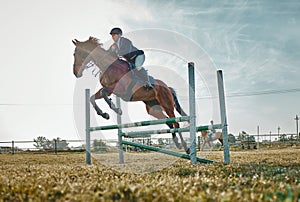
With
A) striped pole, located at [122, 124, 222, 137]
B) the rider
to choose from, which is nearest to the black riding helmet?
the rider

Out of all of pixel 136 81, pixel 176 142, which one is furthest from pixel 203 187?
pixel 176 142

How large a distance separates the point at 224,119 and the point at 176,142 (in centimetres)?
201

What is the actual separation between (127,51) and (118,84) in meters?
0.87

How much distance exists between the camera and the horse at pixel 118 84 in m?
8.27

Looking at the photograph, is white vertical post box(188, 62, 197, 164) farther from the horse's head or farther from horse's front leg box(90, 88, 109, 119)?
the horse's head

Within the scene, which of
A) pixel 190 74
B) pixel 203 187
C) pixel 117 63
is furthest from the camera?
pixel 117 63

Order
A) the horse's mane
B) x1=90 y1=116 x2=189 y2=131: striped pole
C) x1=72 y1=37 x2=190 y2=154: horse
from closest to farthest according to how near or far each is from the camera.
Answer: x1=90 y1=116 x2=189 y2=131: striped pole → x1=72 y1=37 x2=190 y2=154: horse → the horse's mane

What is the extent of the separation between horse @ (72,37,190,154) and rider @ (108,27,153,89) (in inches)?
5.3

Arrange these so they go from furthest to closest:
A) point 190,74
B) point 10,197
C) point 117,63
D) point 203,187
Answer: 1. point 117,63
2. point 190,74
3. point 203,187
4. point 10,197

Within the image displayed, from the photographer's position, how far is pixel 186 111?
33.5ft

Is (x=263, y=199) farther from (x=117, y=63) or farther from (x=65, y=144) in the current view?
(x=65, y=144)

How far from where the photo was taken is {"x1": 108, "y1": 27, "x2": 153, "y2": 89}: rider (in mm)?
8156

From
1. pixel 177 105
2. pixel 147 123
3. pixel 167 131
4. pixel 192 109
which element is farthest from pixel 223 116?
pixel 177 105

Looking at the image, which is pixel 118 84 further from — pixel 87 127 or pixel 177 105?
pixel 177 105
